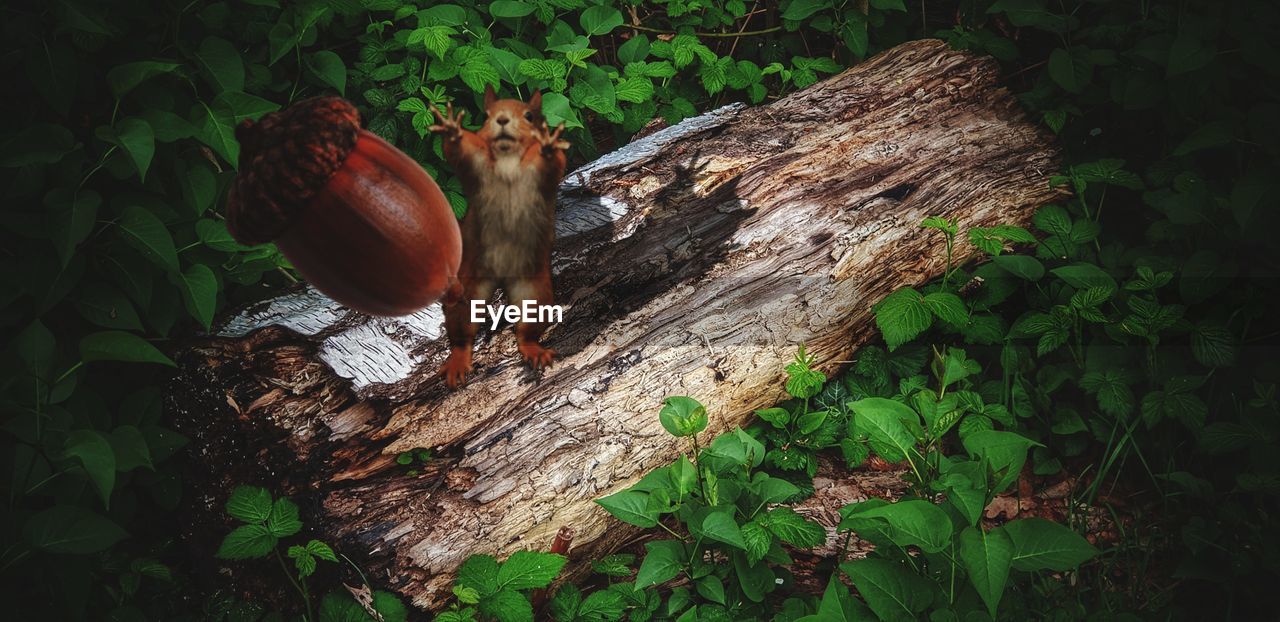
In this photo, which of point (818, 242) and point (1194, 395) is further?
point (818, 242)

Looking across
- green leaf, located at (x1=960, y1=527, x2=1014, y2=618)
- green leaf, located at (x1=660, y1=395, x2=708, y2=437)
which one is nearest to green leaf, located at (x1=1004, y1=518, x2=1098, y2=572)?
green leaf, located at (x1=960, y1=527, x2=1014, y2=618)

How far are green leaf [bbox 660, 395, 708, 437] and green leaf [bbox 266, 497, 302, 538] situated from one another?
103 cm

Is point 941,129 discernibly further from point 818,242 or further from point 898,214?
point 818,242

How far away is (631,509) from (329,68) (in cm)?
150

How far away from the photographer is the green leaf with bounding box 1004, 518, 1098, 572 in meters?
1.78

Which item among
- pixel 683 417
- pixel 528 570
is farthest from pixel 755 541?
pixel 528 570

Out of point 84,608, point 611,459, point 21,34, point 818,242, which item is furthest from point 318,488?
point 818,242

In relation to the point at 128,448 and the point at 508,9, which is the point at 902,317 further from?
the point at 128,448

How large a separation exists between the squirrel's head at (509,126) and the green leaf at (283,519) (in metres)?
1.13

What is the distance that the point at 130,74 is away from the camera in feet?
6.08

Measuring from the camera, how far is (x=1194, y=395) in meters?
2.36

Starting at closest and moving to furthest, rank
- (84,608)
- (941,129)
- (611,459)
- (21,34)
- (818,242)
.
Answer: (21,34), (84,608), (611,459), (818,242), (941,129)

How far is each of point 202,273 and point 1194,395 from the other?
2962 mm

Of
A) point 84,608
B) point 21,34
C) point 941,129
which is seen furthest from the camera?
point 941,129
